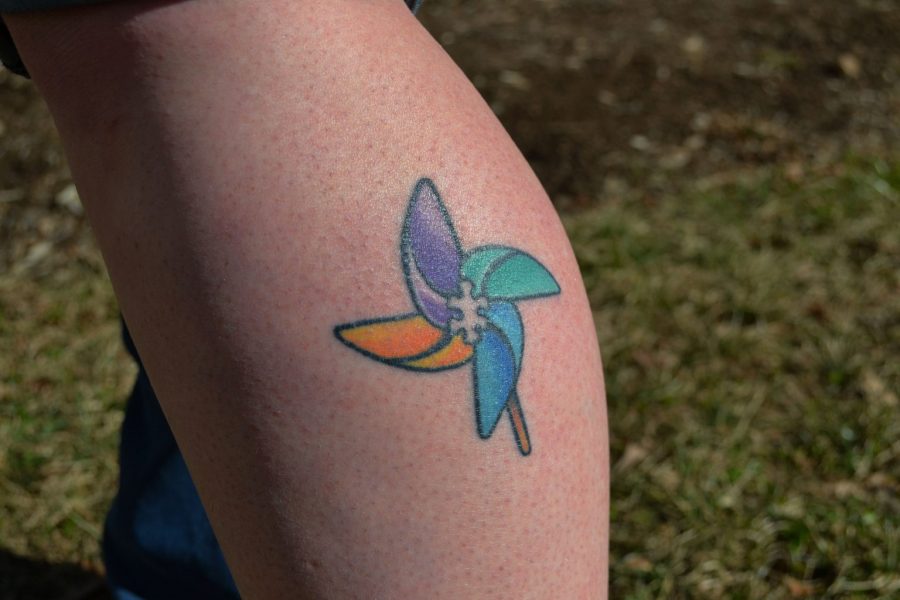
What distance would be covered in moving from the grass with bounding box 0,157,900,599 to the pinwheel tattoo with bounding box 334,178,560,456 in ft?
3.53

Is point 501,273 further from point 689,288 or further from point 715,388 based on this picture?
point 689,288

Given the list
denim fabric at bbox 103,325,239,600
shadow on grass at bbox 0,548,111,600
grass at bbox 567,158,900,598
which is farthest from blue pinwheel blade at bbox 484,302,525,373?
shadow on grass at bbox 0,548,111,600

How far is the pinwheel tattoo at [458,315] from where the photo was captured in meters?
0.93

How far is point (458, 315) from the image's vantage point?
38.0 inches

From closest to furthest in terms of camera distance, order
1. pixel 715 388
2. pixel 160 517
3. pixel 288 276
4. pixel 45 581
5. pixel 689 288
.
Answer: pixel 288 276 → pixel 160 517 → pixel 45 581 → pixel 715 388 → pixel 689 288

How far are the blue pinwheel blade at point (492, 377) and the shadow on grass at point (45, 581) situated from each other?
54.7 inches

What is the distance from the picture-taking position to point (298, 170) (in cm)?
90

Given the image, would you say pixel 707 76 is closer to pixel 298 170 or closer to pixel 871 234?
pixel 871 234

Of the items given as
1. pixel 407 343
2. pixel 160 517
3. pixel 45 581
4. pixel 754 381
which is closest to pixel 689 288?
pixel 754 381

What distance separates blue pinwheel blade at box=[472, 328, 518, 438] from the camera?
3.08 feet

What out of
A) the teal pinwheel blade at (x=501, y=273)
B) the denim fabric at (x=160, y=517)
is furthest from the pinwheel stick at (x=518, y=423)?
the denim fabric at (x=160, y=517)

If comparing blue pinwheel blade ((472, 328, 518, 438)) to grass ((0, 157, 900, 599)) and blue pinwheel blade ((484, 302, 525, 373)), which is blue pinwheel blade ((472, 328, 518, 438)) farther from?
grass ((0, 157, 900, 599))

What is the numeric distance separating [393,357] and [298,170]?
0.20 metres

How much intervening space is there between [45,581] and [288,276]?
143cm
